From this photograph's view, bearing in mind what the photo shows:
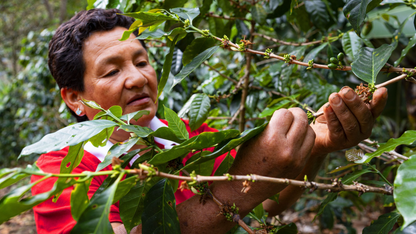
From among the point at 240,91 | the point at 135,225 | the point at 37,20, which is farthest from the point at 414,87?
the point at 37,20

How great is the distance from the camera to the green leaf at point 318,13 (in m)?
1.59

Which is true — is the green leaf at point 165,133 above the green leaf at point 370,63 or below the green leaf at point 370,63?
below

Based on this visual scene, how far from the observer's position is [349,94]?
824 millimetres

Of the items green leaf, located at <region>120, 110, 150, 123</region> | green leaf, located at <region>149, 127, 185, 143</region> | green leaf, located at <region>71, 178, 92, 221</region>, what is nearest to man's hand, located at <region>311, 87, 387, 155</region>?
green leaf, located at <region>149, 127, 185, 143</region>

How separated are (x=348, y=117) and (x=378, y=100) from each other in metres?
0.09

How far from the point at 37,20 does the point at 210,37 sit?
29.6 feet

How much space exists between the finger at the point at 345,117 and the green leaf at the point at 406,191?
9.7 inches

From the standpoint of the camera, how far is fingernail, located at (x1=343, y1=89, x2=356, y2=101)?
0.82m

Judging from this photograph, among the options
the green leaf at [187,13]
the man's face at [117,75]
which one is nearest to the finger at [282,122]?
the green leaf at [187,13]

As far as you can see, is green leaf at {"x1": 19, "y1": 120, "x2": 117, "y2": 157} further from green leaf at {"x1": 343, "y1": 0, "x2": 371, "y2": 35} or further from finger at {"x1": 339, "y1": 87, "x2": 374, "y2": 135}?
green leaf at {"x1": 343, "y1": 0, "x2": 371, "y2": 35}

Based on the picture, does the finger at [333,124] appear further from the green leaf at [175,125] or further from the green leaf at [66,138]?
the green leaf at [66,138]

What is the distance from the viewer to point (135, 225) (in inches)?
34.8

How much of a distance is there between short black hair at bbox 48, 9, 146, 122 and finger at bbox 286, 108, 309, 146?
96cm

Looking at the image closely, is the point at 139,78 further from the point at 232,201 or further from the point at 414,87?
the point at 414,87
